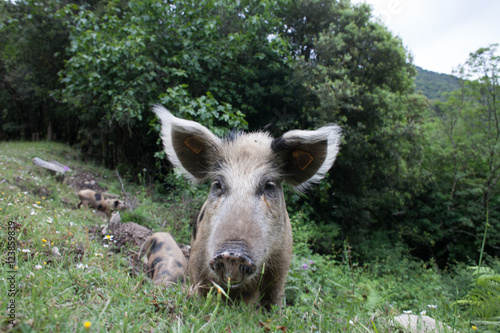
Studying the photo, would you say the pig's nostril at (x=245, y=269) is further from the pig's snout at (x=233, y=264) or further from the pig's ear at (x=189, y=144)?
the pig's ear at (x=189, y=144)

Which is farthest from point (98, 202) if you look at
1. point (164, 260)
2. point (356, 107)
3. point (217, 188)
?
point (356, 107)

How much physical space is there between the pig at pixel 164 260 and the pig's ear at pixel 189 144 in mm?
1476

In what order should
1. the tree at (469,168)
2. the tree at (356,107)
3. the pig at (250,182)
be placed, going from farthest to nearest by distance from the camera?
the tree at (469,168) → the tree at (356,107) → the pig at (250,182)

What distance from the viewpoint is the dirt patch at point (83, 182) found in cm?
1044

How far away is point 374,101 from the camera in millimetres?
10883

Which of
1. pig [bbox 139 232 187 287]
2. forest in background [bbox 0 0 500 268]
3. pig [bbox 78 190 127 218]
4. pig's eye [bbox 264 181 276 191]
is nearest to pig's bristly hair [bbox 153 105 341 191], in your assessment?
pig's eye [bbox 264 181 276 191]

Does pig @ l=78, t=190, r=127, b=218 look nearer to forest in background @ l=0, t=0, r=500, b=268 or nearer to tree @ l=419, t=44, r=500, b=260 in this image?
forest in background @ l=0, t=0, r=500, b=268

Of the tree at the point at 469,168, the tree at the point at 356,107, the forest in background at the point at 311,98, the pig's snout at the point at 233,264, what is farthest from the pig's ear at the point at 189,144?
the tree at the point at 469,168

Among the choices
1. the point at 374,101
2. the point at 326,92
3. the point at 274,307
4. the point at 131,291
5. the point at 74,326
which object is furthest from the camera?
the point at 374,101

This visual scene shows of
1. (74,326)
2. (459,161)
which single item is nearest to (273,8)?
(459,161)

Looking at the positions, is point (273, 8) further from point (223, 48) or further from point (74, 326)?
point (74, 326)

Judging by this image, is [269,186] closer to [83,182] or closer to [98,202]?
[98,202]

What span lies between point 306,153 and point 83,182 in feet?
33.1

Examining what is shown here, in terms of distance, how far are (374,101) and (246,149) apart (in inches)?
360
